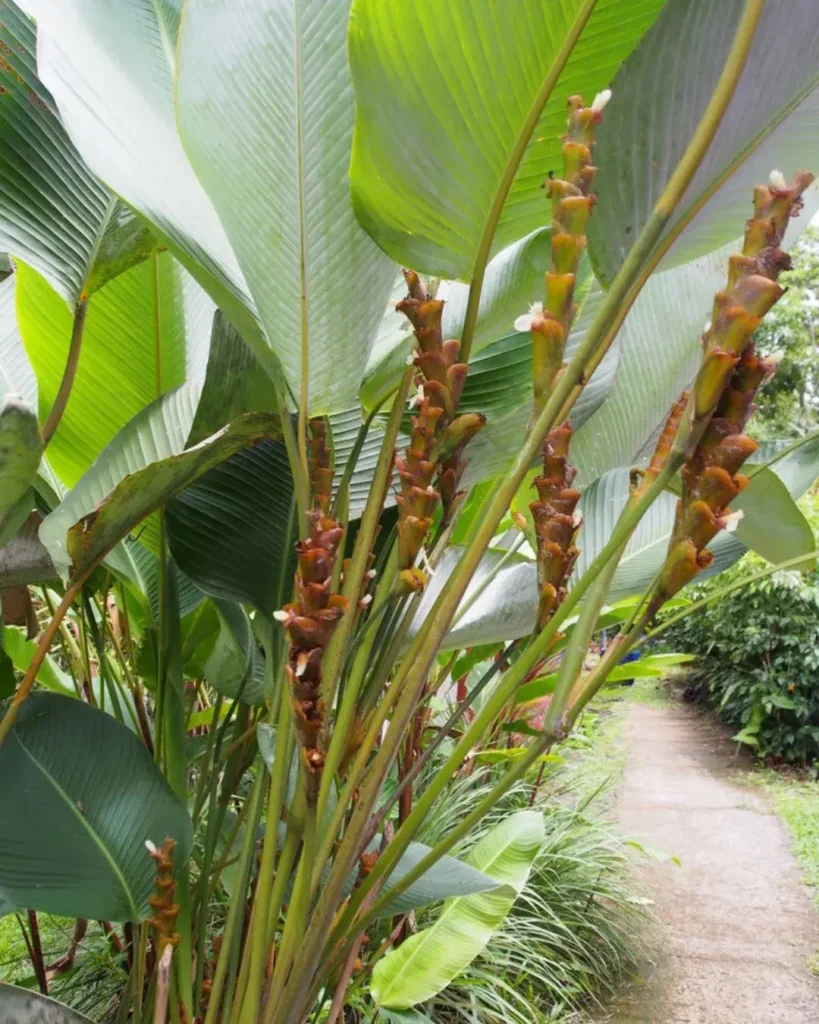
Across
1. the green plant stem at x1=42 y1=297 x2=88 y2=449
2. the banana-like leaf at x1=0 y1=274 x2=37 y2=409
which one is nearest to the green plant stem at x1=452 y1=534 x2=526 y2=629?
the green plant stem at x1=42 y1=297 x2=88 y2=449

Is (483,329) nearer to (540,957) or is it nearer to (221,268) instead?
(221,268)

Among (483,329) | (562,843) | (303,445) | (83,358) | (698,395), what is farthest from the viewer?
(562,843)

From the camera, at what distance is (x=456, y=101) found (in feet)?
1.10

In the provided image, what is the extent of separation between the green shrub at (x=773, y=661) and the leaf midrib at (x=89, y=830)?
4.17 m

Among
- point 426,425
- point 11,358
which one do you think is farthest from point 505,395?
point 11,358

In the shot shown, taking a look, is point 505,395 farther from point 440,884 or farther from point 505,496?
point 440,884

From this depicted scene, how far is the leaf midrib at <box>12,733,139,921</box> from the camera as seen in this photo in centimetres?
53

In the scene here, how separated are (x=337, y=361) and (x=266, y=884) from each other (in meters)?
0.28

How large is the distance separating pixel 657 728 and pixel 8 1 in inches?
234

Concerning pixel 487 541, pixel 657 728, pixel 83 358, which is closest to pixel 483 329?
pixel 487 541

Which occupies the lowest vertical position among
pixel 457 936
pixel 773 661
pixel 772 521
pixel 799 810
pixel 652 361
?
pixel 799 810

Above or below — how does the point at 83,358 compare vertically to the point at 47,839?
above

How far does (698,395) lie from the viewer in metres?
0.29

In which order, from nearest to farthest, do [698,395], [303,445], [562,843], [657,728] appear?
[698,395], [303,445], [562,843], [657,728]
